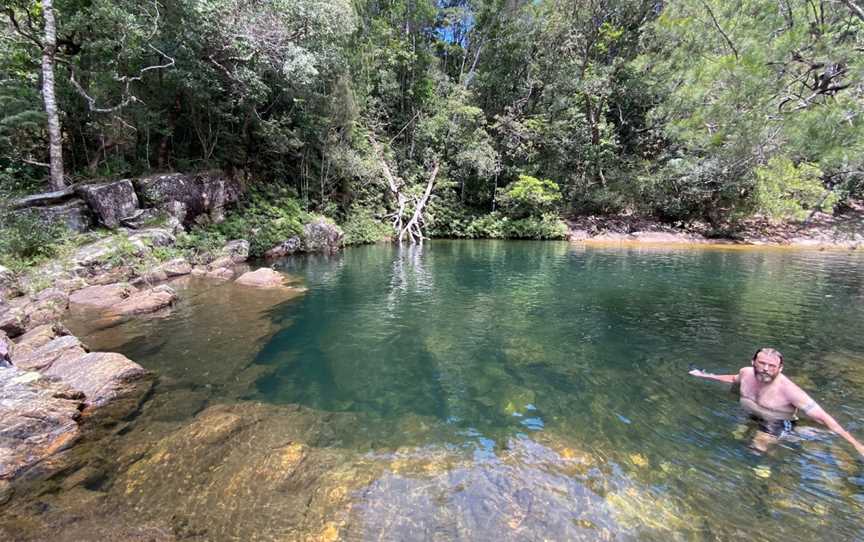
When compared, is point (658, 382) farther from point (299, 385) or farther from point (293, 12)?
point (293, 12)

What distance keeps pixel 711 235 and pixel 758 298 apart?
2028 centimetres

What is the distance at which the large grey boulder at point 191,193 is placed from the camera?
49.9 feet

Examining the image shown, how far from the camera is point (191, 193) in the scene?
54.5ft

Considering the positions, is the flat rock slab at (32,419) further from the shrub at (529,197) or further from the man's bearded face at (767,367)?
the shrub at (529,197)

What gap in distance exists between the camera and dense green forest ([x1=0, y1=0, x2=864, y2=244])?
275 inches

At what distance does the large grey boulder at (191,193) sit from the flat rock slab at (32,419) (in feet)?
41.6

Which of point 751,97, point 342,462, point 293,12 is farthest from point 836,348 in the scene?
point 293,12

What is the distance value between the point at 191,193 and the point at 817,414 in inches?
775

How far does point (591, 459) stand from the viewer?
408 centimetres

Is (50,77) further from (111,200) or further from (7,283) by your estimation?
(7,283)

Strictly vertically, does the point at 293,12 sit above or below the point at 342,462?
above

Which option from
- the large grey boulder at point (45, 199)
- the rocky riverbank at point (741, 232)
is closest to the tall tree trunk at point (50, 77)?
the large grey boulder at point (45, 199)

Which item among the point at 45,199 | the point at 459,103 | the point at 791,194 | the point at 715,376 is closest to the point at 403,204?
the point at 459,103

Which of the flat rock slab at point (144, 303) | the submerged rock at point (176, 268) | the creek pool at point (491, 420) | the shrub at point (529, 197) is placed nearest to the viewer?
the creek pool at point (491, 420)
